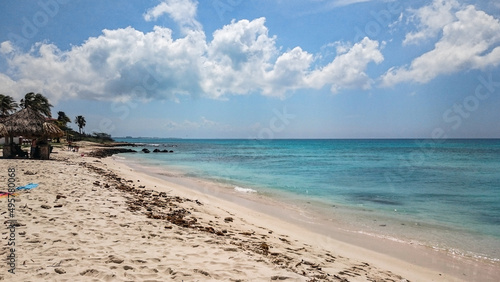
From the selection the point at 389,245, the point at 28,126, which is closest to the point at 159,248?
the point at 389,245

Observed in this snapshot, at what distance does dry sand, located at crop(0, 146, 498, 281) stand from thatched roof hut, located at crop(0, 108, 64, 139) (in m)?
12.7

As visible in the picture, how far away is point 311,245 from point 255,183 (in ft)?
41.5

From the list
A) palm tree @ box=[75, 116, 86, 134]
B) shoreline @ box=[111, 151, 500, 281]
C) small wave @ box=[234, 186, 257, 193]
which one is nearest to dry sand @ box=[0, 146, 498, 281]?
shoreline @ box=[111, 151, 500, 281]

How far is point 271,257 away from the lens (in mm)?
5359

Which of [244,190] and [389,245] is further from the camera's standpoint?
[244,190]

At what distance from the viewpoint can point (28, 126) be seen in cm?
1856

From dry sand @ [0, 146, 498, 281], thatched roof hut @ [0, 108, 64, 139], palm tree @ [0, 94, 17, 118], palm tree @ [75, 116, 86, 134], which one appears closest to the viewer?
dry sand @ [0, 146, 498, 281]

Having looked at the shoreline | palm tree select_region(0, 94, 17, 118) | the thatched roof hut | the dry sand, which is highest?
palm tree select_region(0, 94, 17, 118)

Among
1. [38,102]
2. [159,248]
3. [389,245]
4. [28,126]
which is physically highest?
[38,102]

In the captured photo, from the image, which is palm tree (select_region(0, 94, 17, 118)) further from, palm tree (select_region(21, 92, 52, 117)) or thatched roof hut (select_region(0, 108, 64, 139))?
thatched roof hut (select_region(0, 108, 64, 139))

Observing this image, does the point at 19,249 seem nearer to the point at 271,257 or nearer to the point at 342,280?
the point at 271,257

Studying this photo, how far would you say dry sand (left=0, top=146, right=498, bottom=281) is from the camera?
421cm

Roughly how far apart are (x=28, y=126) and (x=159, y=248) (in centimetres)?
1925

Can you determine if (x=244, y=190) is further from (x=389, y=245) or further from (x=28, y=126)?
(x=28, y=126)
